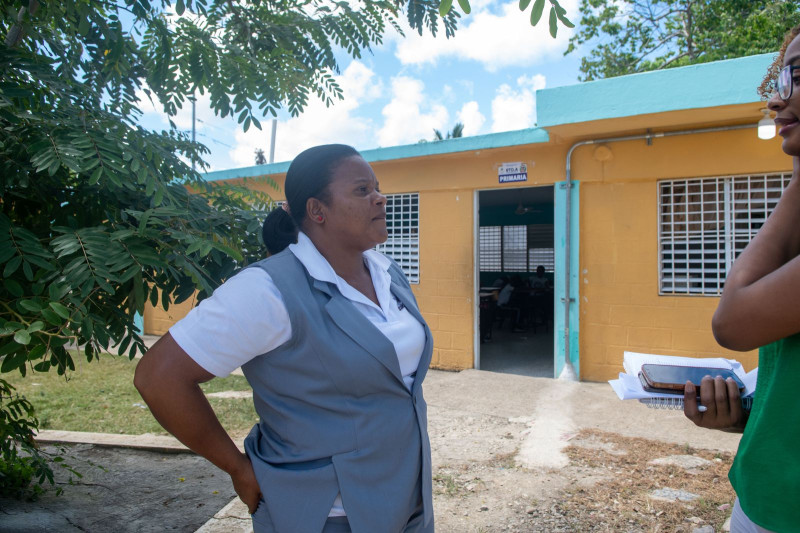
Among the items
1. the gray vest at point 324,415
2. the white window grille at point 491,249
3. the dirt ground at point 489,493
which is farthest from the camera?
the white window grille at point 491,249

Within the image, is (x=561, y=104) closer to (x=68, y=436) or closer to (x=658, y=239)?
(x=658, y=239)

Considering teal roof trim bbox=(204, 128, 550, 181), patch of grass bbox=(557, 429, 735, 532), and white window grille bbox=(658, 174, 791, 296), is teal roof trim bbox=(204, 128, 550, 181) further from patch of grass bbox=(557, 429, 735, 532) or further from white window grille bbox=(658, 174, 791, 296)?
patch of grass bbox=(557, 429, 735, 532)

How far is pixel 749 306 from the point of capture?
106 centimetres

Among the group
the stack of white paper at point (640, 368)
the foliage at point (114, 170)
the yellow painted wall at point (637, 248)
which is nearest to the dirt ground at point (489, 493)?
the foliage at point (114, 170)

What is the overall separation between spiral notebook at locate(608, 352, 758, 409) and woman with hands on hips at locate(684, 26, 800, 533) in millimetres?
184

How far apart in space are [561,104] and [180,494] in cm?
518

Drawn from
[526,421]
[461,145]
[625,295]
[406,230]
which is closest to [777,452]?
[526,421]

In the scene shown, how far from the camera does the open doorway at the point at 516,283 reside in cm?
826

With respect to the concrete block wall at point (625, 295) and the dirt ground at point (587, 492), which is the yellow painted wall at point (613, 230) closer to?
the concrete block wall at point (625, 295)

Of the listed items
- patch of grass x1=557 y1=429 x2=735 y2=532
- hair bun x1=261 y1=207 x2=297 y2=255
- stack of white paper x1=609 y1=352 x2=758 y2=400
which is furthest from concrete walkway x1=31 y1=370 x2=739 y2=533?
stack of white paper x1=609 y1=352 x2=758 y2=400

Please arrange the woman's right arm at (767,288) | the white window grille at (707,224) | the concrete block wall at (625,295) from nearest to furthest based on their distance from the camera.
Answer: the woman's right arm at (767,288), the white window grille at (707,224), the concrete block wall at (625,295)

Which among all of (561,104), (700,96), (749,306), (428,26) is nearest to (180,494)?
(428,26)

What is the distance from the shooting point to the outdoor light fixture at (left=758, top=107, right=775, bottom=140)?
5301 mm

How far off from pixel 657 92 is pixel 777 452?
17.2 feet
